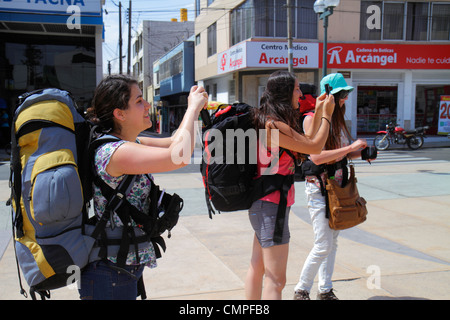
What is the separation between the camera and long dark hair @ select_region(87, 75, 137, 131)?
1.98 meters

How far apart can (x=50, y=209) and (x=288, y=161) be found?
60.3 inches

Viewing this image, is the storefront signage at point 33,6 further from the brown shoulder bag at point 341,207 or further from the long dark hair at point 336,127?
the brown shoulder bag at point 341,207

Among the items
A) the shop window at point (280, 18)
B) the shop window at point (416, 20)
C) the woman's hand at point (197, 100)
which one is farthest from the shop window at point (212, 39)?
the woman's hand at point (197, 100)

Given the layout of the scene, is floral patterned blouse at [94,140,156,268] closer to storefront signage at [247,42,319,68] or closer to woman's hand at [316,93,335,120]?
woman's hand at [316,93,335,120]

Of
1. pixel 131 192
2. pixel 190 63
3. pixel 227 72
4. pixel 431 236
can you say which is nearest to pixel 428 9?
pixel 227 72

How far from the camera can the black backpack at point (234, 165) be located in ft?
8.07

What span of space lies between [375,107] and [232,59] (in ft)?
24.9

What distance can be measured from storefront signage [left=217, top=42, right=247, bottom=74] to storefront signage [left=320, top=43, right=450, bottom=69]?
3697 mm

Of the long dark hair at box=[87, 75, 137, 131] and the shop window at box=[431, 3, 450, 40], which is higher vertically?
the shop window at box=[431, 3, 450, 40]

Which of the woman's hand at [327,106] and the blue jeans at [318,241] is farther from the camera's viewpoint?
the blue jeans at [318,241]

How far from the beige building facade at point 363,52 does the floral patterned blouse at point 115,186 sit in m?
17.3

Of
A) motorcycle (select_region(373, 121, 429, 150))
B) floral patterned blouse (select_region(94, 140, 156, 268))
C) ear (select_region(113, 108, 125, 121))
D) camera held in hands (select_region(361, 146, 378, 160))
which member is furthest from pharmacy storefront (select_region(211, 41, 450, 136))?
floral patterned blouse (select_region(94, 140, 156, 268))

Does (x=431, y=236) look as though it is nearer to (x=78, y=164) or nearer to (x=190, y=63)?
(x=78, y=164)

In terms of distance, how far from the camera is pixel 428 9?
19.9 meters
